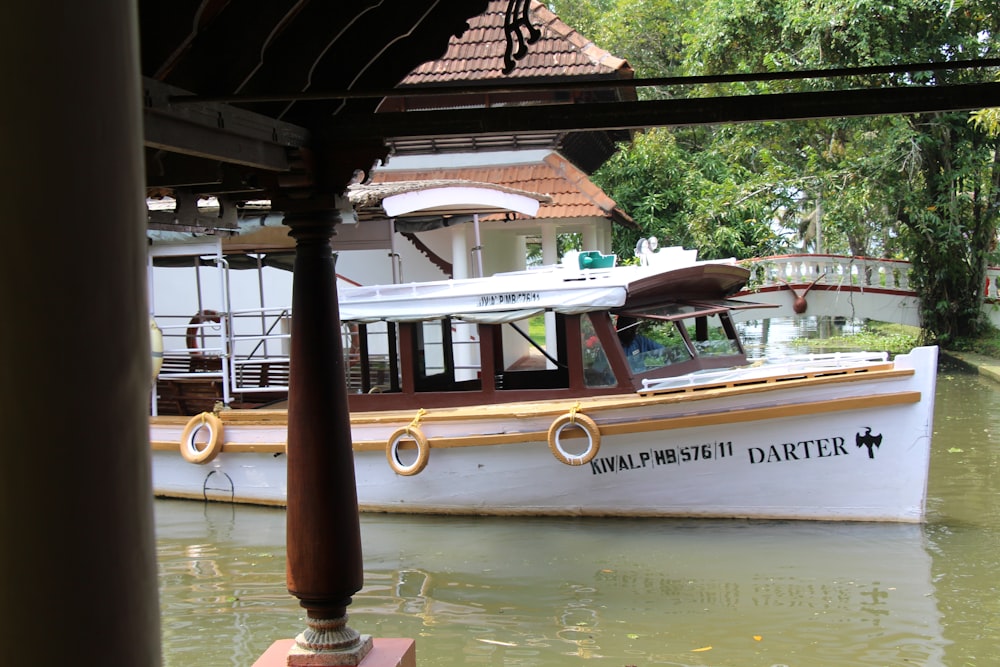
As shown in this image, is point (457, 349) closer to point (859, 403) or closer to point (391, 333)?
point (391, 333)

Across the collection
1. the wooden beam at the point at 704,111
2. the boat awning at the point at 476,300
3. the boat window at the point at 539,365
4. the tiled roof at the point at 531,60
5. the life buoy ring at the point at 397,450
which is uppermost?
the tiled roof at the point at 531,60

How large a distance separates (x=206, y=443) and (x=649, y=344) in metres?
4.98

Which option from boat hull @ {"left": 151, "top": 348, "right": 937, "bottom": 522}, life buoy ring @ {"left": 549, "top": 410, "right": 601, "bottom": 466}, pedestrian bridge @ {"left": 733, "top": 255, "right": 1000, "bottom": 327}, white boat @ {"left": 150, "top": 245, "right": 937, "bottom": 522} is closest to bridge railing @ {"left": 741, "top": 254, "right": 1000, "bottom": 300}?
pedestrian bridge @ {"left": 733, "top": 255, "right": 1000, "bottom": 327}

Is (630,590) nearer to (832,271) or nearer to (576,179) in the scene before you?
(576,179)

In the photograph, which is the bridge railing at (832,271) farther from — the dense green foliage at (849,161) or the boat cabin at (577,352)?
the boat cabin at (577,352)

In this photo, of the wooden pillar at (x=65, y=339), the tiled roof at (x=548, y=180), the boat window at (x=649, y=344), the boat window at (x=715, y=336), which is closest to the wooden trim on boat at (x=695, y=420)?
the boat window at (x=649, y=344)

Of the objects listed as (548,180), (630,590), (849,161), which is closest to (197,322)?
(548,180)

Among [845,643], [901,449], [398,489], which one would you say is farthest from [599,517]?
[845,643]

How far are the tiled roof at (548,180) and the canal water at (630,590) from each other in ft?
22.8

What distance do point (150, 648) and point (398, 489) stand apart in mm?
10089

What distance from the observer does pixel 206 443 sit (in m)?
11.9

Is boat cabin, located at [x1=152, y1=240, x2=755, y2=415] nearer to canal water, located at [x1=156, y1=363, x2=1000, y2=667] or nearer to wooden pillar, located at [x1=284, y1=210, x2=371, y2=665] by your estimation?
canal water, located at [x1=156, y1=363, x2=1000, y2=667]

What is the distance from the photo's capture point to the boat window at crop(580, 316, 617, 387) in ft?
34.7

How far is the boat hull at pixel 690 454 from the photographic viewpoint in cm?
959
